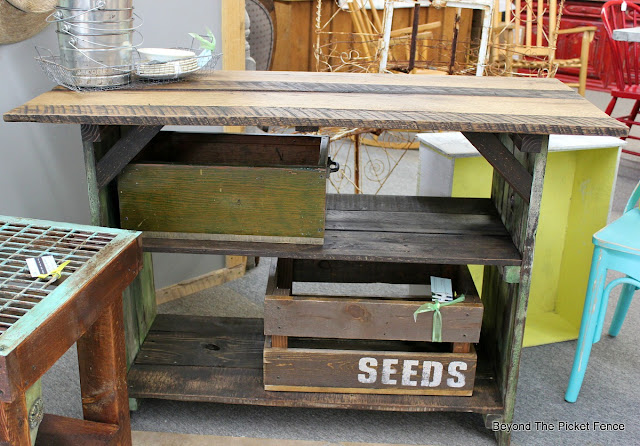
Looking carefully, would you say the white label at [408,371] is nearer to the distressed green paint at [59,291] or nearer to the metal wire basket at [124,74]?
the distressed green paint at [59,291]

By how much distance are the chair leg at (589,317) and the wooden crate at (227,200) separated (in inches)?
31.4

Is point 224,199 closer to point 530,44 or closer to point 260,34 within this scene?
point 260,34

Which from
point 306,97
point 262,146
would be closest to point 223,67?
point 262,146

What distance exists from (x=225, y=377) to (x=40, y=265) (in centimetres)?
70

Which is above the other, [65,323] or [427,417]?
[65,323]

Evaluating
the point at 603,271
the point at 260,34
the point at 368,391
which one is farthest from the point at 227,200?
the point at 260,34

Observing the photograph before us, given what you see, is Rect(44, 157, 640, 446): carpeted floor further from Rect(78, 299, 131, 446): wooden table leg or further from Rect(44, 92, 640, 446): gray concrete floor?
Rect(78, 299, 131, 446): wooden table leg

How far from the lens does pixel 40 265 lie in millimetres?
1342

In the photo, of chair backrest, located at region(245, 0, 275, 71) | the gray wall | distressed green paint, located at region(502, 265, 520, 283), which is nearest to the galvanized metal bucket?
the gray wall

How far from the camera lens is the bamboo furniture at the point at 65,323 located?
1.15 m

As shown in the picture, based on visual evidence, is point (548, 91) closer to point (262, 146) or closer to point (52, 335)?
point (262, 146)

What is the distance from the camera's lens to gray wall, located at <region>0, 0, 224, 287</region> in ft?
6.57

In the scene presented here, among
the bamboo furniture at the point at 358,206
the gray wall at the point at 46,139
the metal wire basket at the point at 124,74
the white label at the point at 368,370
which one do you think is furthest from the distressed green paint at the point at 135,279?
the white label at the point at 368,370

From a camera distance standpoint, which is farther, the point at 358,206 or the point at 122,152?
the point at 358,206
